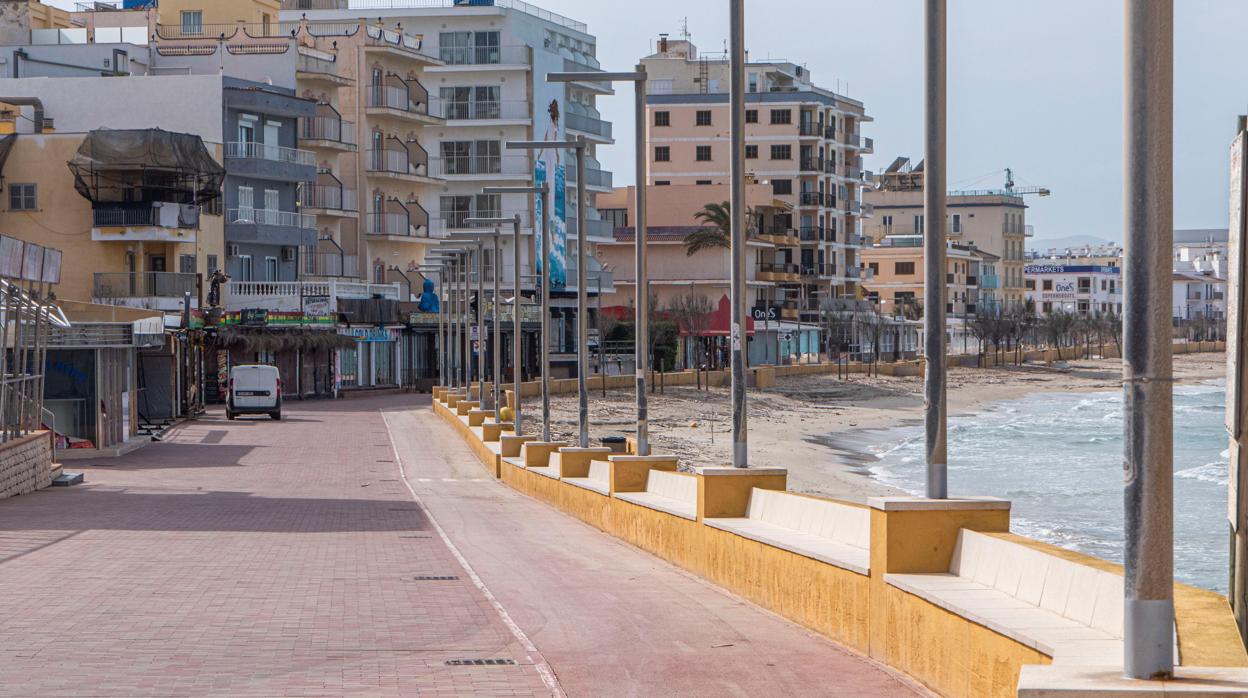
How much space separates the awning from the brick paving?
1534 inches

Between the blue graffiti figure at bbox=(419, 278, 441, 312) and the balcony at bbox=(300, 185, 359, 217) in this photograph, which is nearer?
the balcony at bbox=(300, 185, 359, 217)

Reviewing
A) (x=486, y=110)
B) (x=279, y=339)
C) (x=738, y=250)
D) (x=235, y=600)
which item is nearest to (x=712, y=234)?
(x=486, y=110)

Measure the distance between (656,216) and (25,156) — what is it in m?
51.5

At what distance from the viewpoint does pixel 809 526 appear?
14.9 m

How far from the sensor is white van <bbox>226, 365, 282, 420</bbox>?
179ft

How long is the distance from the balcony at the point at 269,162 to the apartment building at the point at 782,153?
40.7 meters

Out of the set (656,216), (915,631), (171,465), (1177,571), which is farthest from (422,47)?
(915,631)

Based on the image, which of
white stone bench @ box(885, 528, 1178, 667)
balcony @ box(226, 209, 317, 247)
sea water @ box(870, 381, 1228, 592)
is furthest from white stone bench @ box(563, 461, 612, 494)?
balcony @ box(226, 209, 317, 247)

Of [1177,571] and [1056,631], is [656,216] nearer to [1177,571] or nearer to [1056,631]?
[1177,571]

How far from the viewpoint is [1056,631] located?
8898 millimetres

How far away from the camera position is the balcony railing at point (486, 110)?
318 feet

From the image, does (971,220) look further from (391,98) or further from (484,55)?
(391,98)

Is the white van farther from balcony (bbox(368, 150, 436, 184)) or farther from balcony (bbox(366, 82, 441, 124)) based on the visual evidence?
balcony (bbox(366, 82, 441, 124))

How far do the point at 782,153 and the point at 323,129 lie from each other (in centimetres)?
4487
